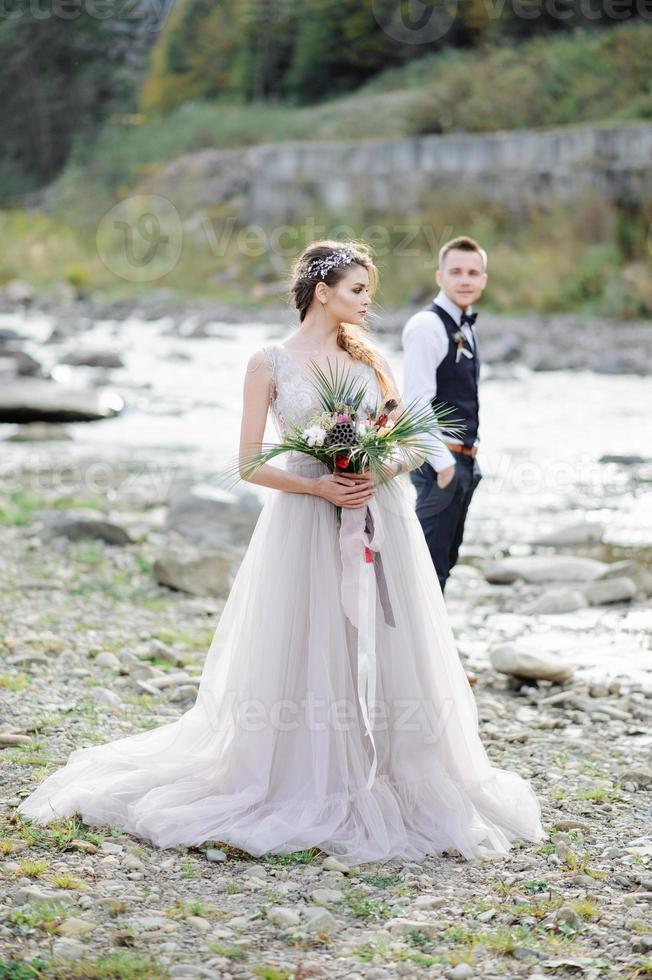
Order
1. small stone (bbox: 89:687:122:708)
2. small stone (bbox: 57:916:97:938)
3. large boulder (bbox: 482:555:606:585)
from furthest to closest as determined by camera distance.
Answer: large boulder (bbox: 482:555:606:585)
small stone (bbox: 89:687:122:708)
small stone (bbox: 57:916:97:938)

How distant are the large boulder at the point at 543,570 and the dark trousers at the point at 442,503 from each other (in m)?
2.56

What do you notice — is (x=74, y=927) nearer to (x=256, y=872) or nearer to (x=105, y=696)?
(x=256, y=872)

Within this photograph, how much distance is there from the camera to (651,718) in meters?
5.91

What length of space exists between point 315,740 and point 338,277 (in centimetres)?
154

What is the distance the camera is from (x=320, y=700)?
4.26 meters

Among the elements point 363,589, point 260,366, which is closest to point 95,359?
point 260,366

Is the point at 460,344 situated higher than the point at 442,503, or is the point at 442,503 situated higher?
the point at 460,344

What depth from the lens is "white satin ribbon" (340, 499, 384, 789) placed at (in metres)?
4.23

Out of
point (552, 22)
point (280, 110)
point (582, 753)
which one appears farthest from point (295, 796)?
point (280, 110)

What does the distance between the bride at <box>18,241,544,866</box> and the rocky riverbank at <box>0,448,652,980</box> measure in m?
0.12

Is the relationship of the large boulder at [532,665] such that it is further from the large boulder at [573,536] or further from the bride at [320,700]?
the large boulder at [573,536]

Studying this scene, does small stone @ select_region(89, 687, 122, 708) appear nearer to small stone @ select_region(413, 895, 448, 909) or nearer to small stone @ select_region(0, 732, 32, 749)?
small stone @ select_region(0, 732, 32, 749)

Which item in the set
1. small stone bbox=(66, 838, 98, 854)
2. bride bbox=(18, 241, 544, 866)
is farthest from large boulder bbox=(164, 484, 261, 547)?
small stone bbox=(66, 838, 98, 854)

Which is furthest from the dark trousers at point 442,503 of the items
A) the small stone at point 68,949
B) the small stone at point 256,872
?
the small stone at point 68,949
